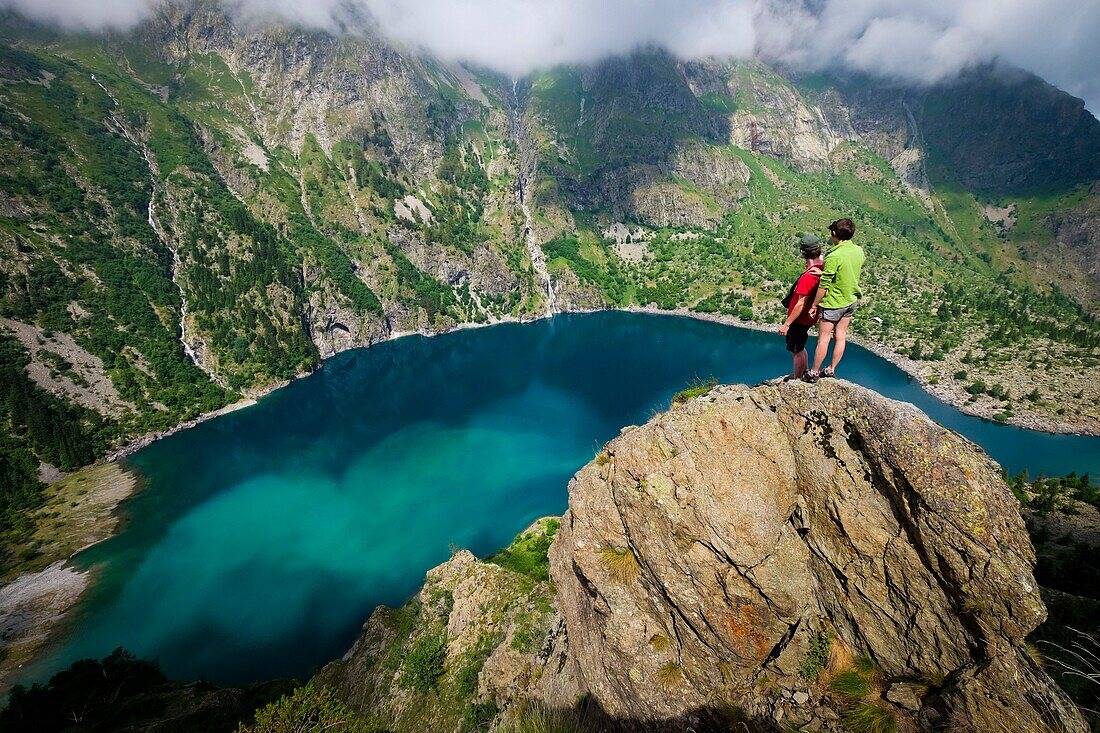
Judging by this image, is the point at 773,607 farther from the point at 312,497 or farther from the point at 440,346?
the point at 440,346

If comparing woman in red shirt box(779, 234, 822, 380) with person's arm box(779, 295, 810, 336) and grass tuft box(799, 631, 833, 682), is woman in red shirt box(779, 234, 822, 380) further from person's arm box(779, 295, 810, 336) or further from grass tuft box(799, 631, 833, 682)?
grass tuft box(799, 631, 833, 682)

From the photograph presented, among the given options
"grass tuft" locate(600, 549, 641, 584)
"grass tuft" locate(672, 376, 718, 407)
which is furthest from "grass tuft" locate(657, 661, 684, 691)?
"grass tuft" locate(672, 376, 718, 407)

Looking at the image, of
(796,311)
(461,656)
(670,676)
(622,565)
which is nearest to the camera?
(796,311)

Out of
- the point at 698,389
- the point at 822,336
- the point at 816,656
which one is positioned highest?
the point at 822,336

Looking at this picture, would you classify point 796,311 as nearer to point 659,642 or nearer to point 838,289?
point 838,289

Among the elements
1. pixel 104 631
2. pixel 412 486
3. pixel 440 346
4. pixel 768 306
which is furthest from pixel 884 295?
pixel 104 631

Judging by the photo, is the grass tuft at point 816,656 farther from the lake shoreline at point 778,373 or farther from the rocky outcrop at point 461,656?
the lake shoreline at point 778,373

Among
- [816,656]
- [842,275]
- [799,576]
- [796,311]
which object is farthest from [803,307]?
[816,656]
